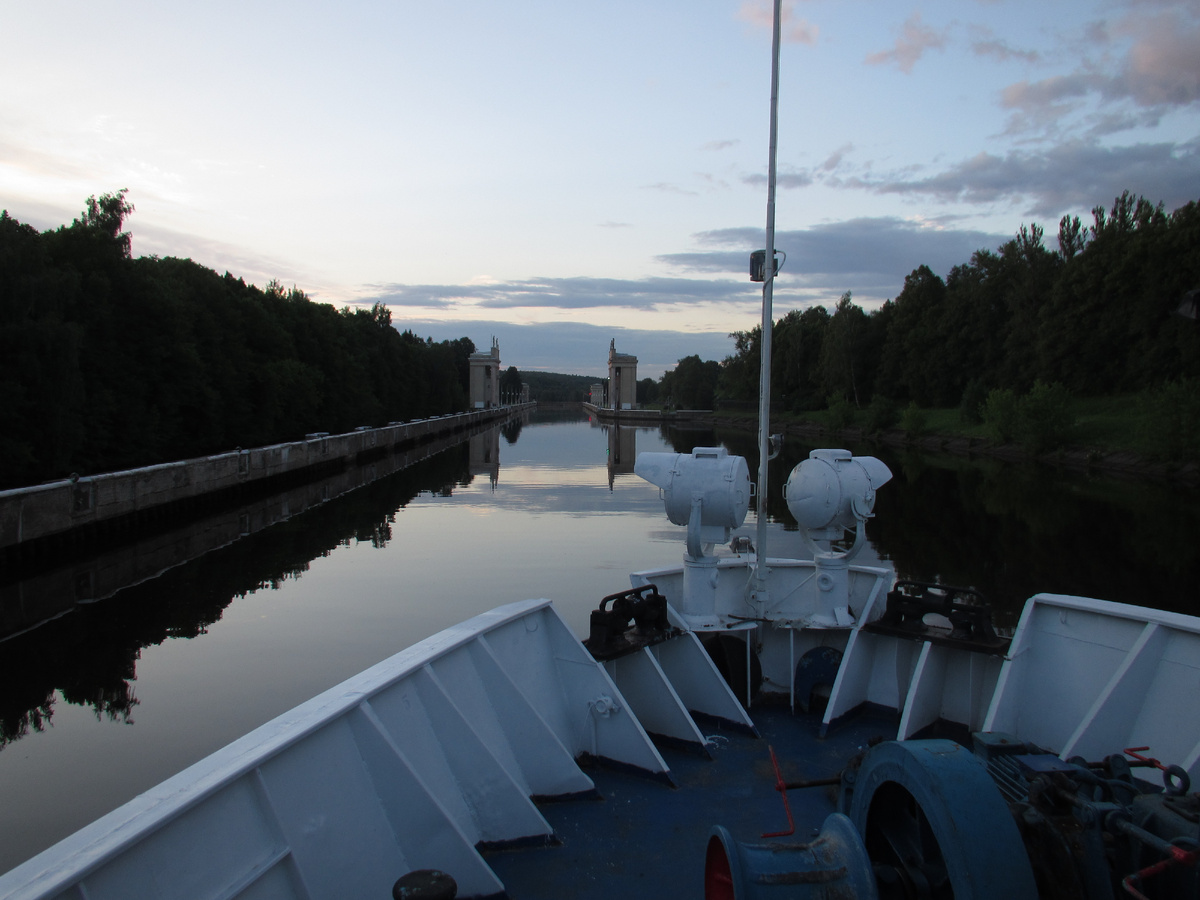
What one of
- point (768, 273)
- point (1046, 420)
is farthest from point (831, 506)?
point (1046, 420)

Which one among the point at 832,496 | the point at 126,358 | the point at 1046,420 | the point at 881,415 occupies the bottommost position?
the point at 881,415

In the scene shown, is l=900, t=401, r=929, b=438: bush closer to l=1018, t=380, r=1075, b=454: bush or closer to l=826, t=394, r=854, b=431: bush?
l=826, t=394, r=854, b=431: bush

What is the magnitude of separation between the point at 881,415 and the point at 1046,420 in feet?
84.9

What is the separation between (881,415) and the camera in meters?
75.9

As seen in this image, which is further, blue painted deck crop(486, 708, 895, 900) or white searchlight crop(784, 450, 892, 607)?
white searchlight crop(784, 450, 892, 607)

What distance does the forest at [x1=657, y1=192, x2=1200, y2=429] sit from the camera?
2109 inches

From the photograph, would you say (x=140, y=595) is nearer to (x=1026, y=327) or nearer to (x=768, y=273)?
(x=768, y=273)

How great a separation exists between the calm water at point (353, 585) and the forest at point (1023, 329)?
22.2 m

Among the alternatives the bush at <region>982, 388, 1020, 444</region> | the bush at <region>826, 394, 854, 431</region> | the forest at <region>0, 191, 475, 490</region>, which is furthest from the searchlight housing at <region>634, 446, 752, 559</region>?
the bush at <region>826, 394, 854, 431</region>

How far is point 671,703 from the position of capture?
20.0 ft

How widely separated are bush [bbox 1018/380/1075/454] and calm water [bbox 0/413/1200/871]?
606 inches

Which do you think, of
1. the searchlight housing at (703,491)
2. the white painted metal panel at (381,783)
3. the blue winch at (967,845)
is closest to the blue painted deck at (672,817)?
the white painted metal panel at (381,783)

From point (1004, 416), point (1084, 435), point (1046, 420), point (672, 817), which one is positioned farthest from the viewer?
point (1004, 416)

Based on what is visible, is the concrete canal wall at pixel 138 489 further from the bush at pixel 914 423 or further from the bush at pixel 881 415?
the bush at pixel 881 415
